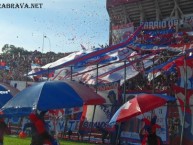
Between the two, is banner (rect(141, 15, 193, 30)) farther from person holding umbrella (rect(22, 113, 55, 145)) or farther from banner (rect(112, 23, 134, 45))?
person holding umbrella (rect(22, 113, 55, 145))

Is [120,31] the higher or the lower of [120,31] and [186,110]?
the higher

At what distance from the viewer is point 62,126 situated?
67.6 ft

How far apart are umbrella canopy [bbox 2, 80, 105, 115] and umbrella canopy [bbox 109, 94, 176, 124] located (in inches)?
40.0

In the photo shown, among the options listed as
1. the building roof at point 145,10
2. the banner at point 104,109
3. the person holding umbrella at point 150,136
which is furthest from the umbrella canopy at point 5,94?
the building roof at point 145,10

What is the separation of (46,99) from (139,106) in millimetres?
2240

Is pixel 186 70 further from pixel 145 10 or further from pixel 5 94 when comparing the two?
pixel 145 10

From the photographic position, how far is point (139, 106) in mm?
9820

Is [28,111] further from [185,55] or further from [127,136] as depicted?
[127,136]

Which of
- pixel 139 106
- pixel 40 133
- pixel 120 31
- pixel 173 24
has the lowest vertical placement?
pixel 40 133

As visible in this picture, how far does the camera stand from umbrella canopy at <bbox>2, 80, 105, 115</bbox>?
30.8 ft

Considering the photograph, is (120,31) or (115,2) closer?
(120,31)

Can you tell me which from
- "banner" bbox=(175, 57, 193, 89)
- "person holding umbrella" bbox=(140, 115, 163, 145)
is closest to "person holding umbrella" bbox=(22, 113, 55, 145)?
"person holding umbrella" bbox=(140, 115, 163, 145)

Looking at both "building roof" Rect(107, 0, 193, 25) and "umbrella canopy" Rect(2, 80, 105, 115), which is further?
"building roof" Rect(107, 0, 193, 25)

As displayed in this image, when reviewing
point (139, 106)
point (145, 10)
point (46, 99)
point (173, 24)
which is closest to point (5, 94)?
point (46, 99)
